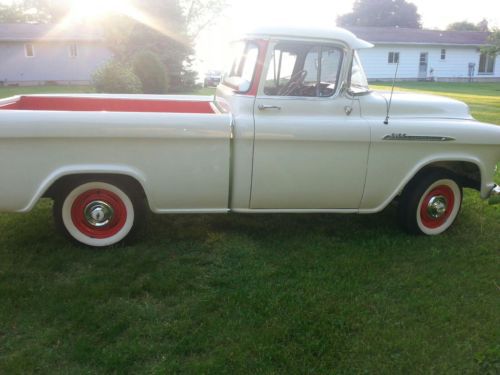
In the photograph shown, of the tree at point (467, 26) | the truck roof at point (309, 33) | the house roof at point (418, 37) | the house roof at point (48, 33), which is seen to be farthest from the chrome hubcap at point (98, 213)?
the tree at point (467, 26)

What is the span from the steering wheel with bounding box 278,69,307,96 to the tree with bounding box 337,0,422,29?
56.2 metres

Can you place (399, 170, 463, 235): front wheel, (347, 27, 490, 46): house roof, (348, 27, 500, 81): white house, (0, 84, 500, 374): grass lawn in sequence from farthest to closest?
(347, 27, 490, 46): house roof
(348, 27, 500, 81): white house
(399, 170, 463, 235): front wheel
(0, 84, 500, 374): grass lawn

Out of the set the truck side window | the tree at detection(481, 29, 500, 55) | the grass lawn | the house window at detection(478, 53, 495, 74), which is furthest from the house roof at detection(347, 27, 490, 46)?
the grass lawn

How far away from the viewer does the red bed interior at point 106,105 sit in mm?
4895

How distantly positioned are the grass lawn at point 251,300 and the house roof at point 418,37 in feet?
105

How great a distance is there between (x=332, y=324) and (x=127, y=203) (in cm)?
195

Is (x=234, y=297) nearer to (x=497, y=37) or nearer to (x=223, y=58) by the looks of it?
(x=223, y=58)

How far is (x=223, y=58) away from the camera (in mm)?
4859

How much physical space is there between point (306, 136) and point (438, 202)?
1568 millimetres

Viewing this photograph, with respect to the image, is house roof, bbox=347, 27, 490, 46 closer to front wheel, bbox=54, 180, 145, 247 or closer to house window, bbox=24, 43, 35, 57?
house window, bbox=24, 43, 35, 57

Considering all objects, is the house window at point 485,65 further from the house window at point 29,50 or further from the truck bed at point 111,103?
the truck bed at point 111,103

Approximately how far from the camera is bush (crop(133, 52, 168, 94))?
675 inches

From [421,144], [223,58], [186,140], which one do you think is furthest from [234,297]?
[223,58]

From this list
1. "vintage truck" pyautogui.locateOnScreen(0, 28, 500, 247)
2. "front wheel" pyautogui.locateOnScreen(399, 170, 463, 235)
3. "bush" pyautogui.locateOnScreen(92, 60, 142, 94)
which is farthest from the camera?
"bush" pyautogui.locateOnScreen(92, 60, 142, 94)
